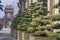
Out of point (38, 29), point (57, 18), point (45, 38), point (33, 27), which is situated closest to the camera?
point (57, 18)

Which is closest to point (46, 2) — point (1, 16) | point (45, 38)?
point (45, 38)

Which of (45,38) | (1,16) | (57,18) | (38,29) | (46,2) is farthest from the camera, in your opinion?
(1,16)

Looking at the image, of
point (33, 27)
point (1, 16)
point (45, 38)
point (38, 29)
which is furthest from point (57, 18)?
point (1, 16)

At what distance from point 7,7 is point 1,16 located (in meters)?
3.89

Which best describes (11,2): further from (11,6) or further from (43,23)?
(43,23)

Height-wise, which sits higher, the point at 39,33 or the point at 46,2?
the point at 46,2

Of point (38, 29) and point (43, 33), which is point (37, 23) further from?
point (43, 33)

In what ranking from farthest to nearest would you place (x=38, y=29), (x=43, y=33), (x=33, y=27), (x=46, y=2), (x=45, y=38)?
(x=46, y=2), (x=33, y=27), (x=38, y=29), (x=43, y=33), (x=45, y=38)

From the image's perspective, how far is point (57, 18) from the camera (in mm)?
5023

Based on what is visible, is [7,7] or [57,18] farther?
[7,7]

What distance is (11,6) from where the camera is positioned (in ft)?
180

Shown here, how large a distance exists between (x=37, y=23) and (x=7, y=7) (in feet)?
155

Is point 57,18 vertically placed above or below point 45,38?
above

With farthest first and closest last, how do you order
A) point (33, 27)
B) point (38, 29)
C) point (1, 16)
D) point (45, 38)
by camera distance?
1. point (1, 16)
2. point (33, 27)
3. point (38, 29)
4. point (45, 38)
